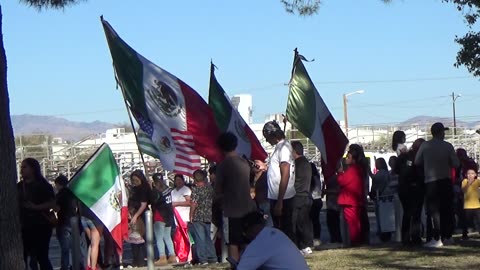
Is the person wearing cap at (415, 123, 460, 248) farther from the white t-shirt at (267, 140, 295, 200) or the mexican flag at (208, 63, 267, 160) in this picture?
the mexican flag at (208, 63, 267, 160)

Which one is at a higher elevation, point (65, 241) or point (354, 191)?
point (354, 191)

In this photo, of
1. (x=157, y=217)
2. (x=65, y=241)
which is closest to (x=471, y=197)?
(x=157, y=217)

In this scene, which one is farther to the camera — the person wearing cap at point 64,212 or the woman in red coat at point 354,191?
the woman in red coat at point 354,191

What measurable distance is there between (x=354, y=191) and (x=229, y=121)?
6.96 feet

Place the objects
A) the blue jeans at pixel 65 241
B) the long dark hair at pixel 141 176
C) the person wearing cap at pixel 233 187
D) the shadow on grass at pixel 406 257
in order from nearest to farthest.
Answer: the person wearing cap at pixel 233 187
the shadow on grass at pixel 406 257
the blue jeans at pixel 65 241
the long dark hair at pixel 141 176

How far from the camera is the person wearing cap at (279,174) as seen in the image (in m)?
12.5

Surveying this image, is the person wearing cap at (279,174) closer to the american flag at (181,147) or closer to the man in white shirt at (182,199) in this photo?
the american flag at (181,147)

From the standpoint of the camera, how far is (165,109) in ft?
44.7

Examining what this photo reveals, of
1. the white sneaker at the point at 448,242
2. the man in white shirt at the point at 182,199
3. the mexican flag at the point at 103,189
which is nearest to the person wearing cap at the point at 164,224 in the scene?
the man in white shirt at the point at 182,199

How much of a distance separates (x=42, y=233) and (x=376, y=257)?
439cm

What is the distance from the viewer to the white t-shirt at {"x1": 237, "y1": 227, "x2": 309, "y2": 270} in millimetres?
7910

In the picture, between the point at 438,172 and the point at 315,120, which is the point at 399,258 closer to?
the point at 438,172

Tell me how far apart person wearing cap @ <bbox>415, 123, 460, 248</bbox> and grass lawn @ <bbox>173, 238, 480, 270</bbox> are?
530 millimetres

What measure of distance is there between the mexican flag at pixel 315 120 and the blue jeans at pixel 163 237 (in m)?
3.04
